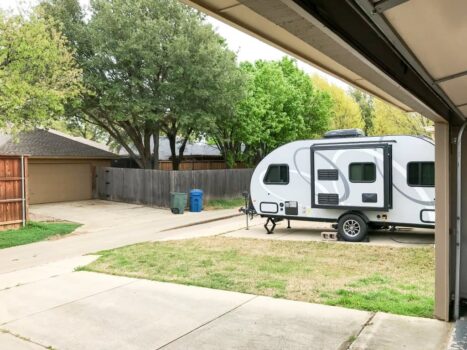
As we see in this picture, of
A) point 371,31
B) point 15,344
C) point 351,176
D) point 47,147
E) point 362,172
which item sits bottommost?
point 15,344

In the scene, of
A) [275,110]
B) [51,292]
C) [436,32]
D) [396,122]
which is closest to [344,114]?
[396,122]

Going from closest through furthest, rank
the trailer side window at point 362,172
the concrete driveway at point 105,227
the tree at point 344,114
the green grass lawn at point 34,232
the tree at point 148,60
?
the concrete driveway at point 105,227 < the trailer side window at point 362,172 < the green grass lawn at point 34,232 < the tree at point 148,60 < the tree at point 344,114

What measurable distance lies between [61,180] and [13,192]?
349 inches

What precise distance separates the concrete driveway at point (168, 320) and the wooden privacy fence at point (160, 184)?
11902 millimetres

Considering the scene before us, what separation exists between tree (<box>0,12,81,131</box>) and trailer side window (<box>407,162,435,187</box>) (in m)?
12.0

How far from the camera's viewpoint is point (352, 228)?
11.7 metres

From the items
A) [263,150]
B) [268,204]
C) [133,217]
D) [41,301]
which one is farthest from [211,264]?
[263,150]

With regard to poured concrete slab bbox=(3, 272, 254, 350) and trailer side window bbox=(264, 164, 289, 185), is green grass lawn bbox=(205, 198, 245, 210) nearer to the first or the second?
trailer side window bbox=(264, 164, 289, 185)

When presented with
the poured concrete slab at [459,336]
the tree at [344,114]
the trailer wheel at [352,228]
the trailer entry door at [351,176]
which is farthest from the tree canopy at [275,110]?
the poured concrete slab at [459,336]

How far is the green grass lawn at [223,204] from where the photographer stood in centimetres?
2173

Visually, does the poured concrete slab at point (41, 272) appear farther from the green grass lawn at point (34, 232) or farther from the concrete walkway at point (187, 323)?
the green grass lawn at point (34, 232)

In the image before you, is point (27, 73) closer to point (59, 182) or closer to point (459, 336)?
point (59, 182)

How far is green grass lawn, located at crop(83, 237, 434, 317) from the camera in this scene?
6.54 m

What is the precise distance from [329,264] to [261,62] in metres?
21.5
